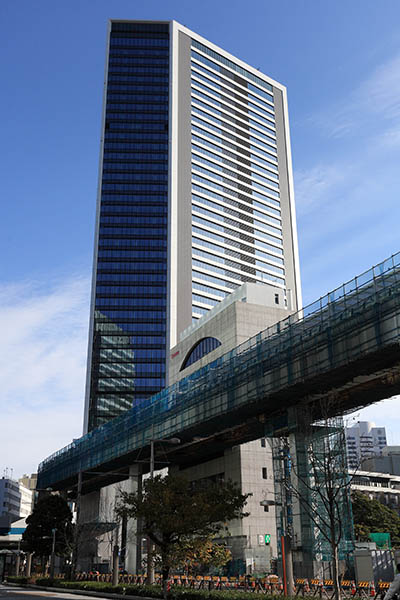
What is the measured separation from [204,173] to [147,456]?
95.4 m

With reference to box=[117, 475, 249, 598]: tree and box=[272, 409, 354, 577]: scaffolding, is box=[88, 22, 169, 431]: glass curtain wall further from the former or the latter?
box=[117, 475, 249, 598]: tree

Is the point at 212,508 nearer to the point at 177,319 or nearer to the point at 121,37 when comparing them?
the point at 177,319

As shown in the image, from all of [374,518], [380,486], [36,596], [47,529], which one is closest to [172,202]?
[380,486]

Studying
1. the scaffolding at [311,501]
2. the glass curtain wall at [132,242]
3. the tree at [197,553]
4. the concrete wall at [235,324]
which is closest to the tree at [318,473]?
the scaffolding at [311,501]

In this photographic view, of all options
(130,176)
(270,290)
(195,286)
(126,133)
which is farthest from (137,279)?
(270,290)

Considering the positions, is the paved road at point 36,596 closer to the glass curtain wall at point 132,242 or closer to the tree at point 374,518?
the tree at point 374,518

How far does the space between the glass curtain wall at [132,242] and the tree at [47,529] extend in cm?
6758

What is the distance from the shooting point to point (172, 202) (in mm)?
145750

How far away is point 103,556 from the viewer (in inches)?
4102

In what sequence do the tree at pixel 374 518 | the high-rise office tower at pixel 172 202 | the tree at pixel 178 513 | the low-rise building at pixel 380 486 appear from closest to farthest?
the tree at pixel 178 513
the tree at pixel 374 518
the low-rise building at pixel 380 486
the high-rise office tower at pixel 172 202

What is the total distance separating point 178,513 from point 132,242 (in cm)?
12203

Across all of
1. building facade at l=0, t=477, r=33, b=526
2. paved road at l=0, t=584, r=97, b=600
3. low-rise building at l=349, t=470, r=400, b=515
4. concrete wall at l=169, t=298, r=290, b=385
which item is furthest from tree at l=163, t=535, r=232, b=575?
building facade at l=0, t=477, r=33, b=526

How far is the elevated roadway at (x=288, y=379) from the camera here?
122ft

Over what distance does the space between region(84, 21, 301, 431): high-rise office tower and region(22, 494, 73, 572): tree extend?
6788cm
